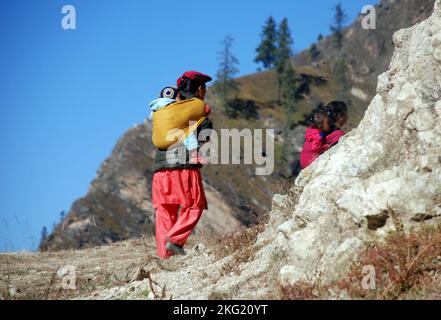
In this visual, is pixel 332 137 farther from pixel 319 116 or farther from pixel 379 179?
pixel 379 179

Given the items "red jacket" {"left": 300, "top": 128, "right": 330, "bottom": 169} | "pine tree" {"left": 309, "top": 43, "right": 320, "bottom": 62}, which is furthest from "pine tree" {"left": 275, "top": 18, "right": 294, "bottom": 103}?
"red jacket" {"left": 300, "top": 128, "right": 330, "bottom": 169}

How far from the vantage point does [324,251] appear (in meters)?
4.11

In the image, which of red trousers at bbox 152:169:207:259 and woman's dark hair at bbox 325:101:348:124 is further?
woman's dark hair at bbox 325:101:348:124

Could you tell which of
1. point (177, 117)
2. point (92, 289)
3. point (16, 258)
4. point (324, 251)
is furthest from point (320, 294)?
point (16, 258)

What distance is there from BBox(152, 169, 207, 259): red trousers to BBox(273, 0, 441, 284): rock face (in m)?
1.95

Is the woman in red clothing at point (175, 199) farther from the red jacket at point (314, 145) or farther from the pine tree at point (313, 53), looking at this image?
the pine tree at point (313, 53)

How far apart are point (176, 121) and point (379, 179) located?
10.3 feet

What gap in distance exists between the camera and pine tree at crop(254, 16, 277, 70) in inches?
3398

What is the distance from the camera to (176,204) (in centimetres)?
669

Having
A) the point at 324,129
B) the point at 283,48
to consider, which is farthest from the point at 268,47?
the point at 324,129

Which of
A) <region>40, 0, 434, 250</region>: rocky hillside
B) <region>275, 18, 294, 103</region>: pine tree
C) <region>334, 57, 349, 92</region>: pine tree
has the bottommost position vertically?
<region>40, 0, 434, 250</region>: rocky hillside

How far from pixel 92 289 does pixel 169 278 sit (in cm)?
96

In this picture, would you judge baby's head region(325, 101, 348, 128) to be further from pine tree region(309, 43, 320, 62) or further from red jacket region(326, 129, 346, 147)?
pine tree region(309, 43, 320, 62)
